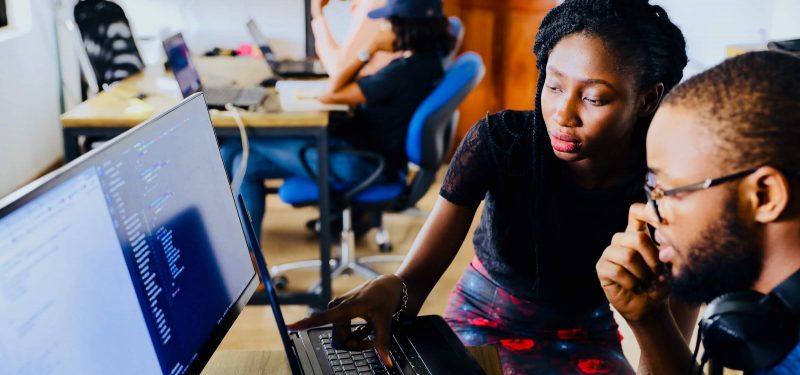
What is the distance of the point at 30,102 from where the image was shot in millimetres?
3180

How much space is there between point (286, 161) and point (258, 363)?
1.56 meters

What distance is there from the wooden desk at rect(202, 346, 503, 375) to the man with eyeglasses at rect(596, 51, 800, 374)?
0.29 meters

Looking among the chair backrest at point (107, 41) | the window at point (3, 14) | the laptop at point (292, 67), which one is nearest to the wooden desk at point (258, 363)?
the chair backrest at point (107, 41)

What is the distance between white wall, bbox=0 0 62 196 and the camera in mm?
2949

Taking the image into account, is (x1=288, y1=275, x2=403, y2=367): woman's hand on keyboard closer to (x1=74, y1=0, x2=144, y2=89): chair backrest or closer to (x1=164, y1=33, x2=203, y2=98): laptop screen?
(x1=164, y1=33, x2=203, y2=98): laptop screen

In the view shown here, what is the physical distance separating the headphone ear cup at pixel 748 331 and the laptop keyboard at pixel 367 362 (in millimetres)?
365

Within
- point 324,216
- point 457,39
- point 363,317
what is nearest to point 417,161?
point 324,216

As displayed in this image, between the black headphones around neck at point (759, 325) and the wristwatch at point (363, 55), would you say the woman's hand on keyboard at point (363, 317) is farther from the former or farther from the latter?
the wristwatch at point (363, 55)

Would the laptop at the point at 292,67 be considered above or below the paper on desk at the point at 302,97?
below

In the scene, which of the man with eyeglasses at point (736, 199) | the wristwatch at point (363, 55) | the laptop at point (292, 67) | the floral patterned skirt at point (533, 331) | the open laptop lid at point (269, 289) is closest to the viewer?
the man with eyeglasses at point (736, 199)

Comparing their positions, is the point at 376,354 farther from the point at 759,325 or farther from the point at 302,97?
the point at 302,97

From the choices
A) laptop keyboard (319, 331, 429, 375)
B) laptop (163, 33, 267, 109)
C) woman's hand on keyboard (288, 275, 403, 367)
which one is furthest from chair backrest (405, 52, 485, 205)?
laptop keyboard (319, 331, 429, 375)

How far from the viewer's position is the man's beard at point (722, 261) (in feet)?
2.73

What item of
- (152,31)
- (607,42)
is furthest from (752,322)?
(152,31)
